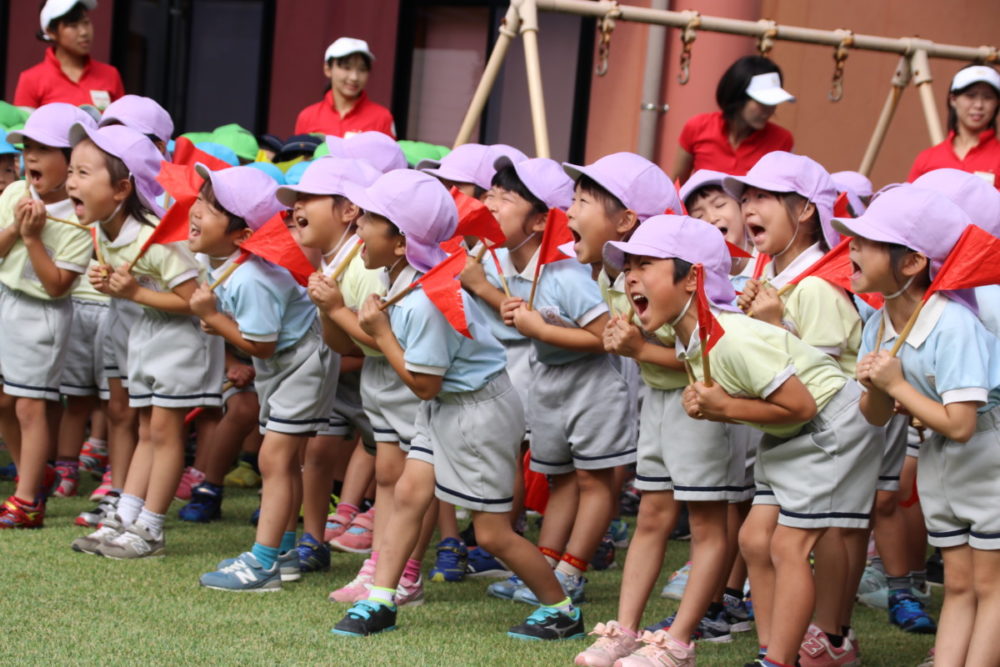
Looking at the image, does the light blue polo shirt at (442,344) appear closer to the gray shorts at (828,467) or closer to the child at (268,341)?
the child at (268,341)

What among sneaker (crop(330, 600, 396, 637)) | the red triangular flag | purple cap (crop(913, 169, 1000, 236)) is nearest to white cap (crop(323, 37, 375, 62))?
sneaker (crop(330, 600, 396, 637))

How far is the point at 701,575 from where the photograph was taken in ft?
12.6

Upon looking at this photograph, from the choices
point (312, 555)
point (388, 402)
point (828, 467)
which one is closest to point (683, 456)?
point (828, 467)

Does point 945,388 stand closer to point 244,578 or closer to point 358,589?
point 358,589

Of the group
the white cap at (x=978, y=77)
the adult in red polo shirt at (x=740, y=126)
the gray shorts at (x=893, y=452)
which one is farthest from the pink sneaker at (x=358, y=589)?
the white cap at (x=978, y=77)

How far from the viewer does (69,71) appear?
7.12 meters

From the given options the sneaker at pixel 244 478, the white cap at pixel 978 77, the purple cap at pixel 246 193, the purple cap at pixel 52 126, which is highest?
the white cap at pixel 978 77

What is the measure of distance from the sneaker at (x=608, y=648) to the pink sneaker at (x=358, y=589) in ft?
2.66

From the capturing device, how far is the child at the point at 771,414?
356cm

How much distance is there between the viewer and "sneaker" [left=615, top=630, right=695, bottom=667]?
12.2ft

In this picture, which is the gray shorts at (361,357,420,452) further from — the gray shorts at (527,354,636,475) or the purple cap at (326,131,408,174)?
the purple cap at (326,131,408,174)

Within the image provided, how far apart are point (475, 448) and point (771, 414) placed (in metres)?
0.93

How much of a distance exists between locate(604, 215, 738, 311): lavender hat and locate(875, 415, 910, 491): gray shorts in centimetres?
64

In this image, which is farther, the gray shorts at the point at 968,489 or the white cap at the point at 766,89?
the white cap at the point at 766,89
